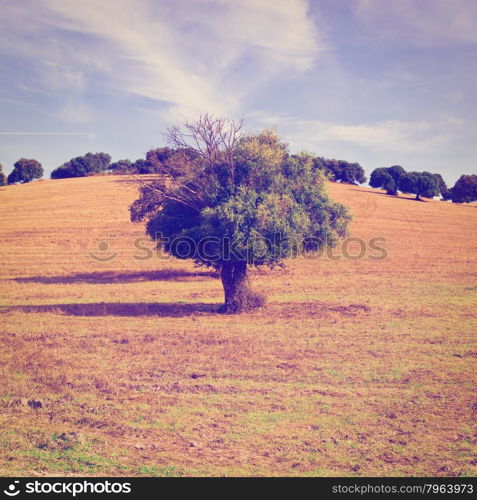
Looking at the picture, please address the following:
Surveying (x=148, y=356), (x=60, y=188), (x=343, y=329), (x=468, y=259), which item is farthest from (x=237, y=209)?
(x=60, y=188)

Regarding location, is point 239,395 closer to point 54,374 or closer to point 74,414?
point 74,414

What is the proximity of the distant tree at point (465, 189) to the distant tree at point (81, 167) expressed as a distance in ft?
336

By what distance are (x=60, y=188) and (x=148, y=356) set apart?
8354 cm

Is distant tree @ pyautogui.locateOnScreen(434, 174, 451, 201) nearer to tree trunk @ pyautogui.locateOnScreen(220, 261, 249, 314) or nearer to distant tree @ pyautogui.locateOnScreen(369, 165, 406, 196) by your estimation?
distant tree @ pyautogui.locateOnScreen(369, 165, 406, 196)

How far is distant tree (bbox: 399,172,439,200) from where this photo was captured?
106 meters

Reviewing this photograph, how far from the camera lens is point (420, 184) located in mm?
106500

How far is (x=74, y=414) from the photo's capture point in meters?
10.2

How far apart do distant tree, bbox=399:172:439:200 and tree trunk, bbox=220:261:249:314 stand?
95.8 meters

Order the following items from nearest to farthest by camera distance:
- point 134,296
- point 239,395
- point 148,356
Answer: point 239,395 < point 148,356 < point 134,296

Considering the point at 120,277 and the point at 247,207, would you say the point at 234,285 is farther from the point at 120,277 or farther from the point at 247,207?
the point at 120,277

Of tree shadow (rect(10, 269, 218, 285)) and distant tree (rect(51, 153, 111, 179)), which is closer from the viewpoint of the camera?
tree shadow (rect(10, 269, 218, 285))

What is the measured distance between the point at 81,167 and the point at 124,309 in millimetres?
119893

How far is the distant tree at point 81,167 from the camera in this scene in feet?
431

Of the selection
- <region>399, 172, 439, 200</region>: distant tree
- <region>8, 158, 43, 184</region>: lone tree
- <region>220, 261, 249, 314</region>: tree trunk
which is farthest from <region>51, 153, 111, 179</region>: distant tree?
<region>220, 261, 249, 314</region>: tree trunk
